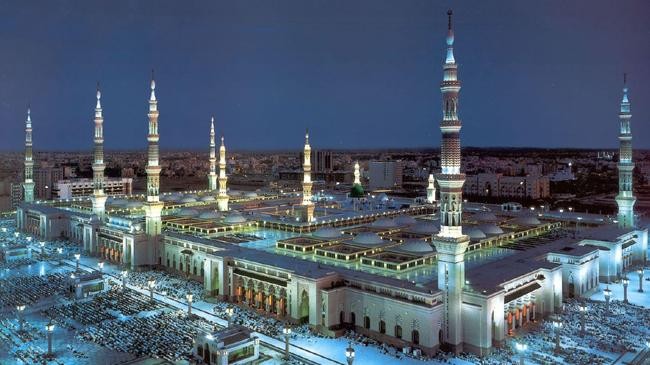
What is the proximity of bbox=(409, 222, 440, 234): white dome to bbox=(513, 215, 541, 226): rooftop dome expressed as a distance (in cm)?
746

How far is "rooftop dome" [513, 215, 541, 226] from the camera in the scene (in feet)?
139

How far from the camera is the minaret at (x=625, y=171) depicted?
4028 centimetres

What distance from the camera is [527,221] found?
140ft

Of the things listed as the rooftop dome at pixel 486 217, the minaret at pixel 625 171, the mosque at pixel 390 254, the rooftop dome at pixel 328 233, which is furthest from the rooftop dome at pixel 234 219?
the minaret at pixel 625 171

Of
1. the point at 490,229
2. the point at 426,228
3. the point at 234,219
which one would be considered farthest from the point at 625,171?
the point at 234,219

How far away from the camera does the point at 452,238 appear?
24156mm

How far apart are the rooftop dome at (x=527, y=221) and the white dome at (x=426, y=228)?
746 centimetres

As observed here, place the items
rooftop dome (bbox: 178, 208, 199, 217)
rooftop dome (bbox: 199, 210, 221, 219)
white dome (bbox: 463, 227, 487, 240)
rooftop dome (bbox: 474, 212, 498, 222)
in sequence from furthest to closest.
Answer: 1. rooftop dome (bbox: 178, 208, 199, 217)
2. rooftop dome (bbox: 199, 210, 221, 219)
3. rooftop dome (bbox: 474, 212, 498, 222)
4. white dome (bbox: 463, 227, 487, 240)

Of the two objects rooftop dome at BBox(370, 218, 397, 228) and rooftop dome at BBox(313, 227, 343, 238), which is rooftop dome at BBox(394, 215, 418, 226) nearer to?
rooftop dome at BBox(370, 218, 397, 228)

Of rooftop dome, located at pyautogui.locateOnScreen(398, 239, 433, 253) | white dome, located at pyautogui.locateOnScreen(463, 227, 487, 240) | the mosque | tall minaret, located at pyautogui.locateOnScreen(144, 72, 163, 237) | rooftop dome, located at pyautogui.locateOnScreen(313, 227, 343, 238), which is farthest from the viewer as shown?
tall minaret, located at pyautogui.locateOnScreen(144, 72, 163, 237)

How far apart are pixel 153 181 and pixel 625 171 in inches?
1451

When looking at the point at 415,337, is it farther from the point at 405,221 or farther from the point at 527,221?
the point at 527,221

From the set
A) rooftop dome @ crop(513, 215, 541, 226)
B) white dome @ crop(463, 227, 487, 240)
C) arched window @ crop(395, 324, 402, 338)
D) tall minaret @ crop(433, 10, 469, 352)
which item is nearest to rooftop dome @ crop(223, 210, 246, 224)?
white dome @ crop(463, 227, 487, 240)

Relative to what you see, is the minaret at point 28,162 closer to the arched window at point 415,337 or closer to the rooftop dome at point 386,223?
the rooftop dome at point 386,223
